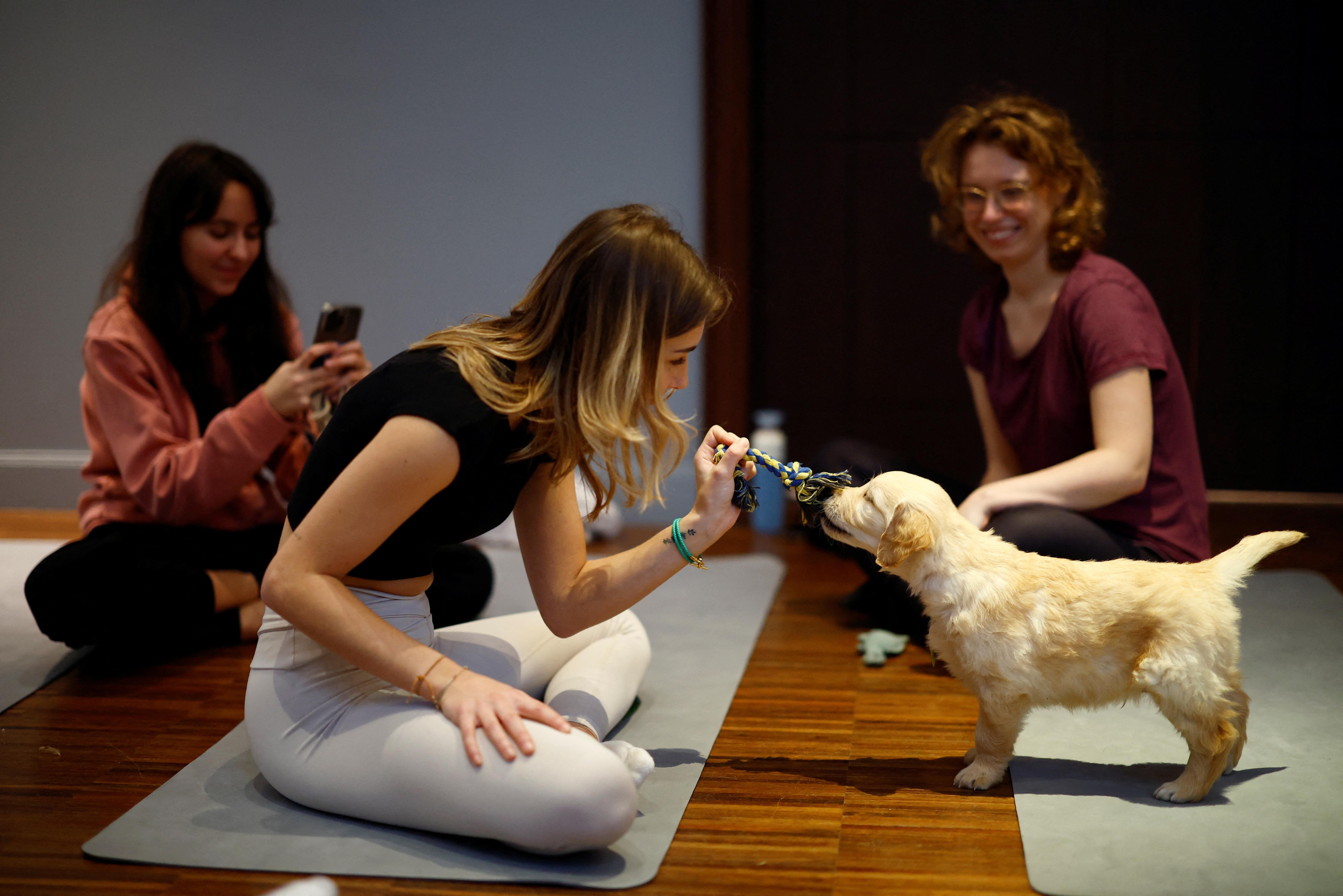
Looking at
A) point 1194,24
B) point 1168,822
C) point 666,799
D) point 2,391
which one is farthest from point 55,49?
point 1168,822

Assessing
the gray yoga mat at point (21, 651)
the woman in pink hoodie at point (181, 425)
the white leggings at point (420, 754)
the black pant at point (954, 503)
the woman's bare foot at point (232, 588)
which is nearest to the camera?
the white leggings at point (420, 754)

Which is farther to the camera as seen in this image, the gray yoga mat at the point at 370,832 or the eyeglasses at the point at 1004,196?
the eyeglasses at the point at 1004,196

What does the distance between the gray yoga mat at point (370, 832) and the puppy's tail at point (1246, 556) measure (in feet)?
3.10

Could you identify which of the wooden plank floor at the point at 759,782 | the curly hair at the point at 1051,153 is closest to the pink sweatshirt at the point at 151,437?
the wooden plank floor at the point at 759,782

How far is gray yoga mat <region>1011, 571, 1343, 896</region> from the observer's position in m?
1.63

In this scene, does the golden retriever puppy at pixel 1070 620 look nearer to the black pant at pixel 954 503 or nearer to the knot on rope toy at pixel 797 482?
the knot on rope toy at pixel 797 482

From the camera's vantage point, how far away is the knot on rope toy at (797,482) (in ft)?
6.09

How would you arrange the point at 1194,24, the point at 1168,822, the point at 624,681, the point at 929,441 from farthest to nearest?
the point at 929,441
the point at 1194,24
the point at 624,681
the point at 1168,822

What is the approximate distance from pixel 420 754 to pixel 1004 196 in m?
1.78

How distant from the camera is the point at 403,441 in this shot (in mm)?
1589

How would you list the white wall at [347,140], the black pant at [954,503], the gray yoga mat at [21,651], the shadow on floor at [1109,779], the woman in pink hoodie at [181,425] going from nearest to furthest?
the shadow on floor at [1109,779]
the black pant at [954,503]
the gray yoga mat at [21,651]
the woman in pink hoodie at [181,425]
the white wall at [347,140]

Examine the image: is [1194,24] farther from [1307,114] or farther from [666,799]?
[666,799]

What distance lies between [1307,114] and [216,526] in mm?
3921

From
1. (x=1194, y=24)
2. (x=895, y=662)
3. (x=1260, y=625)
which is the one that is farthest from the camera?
(x=1194, y=24)
